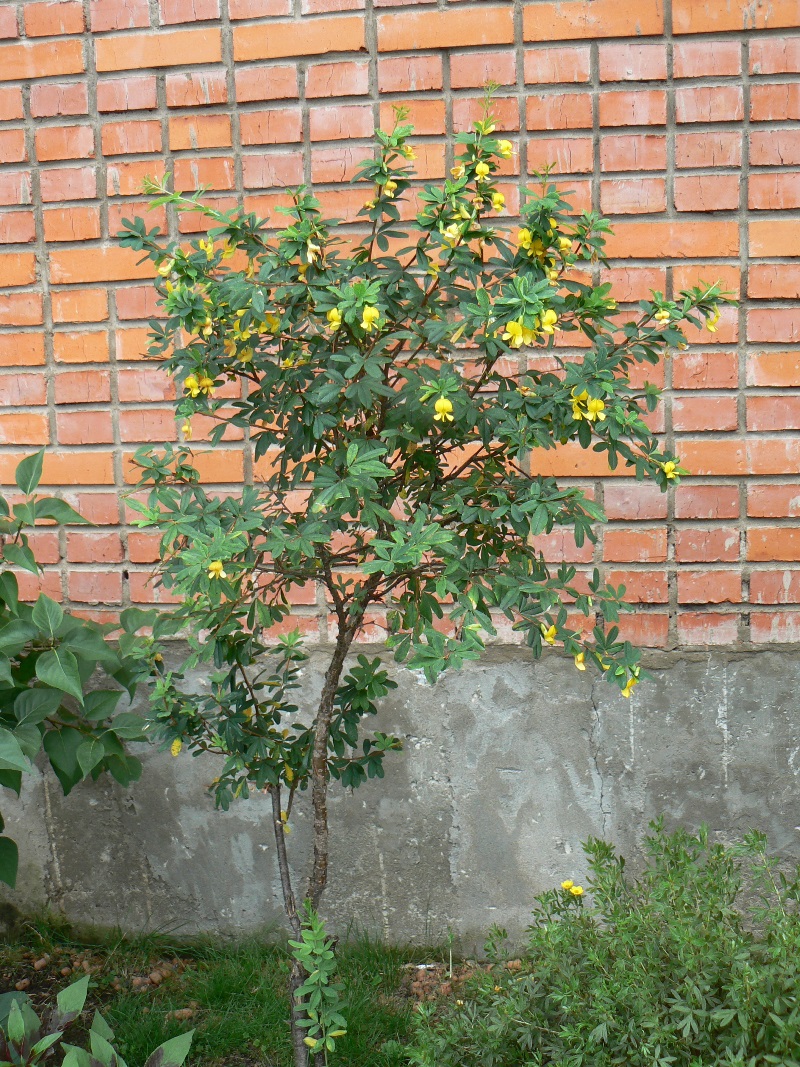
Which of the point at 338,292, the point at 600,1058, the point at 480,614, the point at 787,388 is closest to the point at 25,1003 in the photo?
the point at 600,1058

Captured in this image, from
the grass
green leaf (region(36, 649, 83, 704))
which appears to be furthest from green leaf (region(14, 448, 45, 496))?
the grass

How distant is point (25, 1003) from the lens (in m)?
2.14

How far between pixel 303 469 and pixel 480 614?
0.45m

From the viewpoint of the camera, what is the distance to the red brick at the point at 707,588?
8.38ft

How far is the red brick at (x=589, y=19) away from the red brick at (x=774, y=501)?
1.17m

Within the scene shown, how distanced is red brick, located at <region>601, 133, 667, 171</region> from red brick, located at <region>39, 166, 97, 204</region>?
137cm

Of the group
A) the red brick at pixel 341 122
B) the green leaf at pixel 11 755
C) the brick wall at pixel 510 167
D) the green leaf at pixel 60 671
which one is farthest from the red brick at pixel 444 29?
the green leaf at pixel 11 755

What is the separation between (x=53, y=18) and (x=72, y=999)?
7.96 ft

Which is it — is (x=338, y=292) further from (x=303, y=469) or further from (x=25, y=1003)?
(x=25, y=1003)

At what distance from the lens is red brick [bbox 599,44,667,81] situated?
2.40 m

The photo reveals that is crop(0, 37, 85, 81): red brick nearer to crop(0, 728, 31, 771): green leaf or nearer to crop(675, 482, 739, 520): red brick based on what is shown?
crop(0, 728, 31, 771): green leaf

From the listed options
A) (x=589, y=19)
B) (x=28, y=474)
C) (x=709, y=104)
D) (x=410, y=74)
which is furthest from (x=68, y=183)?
(x=709, y=104)

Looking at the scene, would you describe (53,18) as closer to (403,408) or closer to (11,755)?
(403,408)

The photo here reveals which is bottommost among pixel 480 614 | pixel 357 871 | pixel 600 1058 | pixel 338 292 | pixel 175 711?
pixel 357 871
